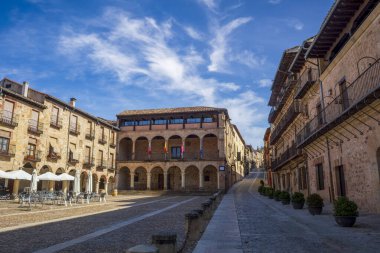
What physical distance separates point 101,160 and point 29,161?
12099mm

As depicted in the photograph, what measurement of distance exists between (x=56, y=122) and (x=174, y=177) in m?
18.7

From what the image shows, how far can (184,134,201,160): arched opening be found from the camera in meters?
42.5

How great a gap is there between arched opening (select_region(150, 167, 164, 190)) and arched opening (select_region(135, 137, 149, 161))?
2499mm

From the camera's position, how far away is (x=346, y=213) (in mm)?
8430

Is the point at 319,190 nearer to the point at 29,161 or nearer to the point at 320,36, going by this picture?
the point at 320,36

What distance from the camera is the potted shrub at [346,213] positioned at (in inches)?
330

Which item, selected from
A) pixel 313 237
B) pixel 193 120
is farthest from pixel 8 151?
pixel 313 237

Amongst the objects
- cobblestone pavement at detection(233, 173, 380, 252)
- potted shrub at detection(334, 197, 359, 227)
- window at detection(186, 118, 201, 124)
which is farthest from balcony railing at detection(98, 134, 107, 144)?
potted shrub at detection(334, 197, 359, 227)

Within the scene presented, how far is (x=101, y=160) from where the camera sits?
37.5 meters

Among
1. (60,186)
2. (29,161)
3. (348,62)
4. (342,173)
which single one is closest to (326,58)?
(348,62)

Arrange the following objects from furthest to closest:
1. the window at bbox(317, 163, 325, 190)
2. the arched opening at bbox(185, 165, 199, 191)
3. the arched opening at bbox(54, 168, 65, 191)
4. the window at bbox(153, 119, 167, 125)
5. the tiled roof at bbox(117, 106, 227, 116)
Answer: the window at bbox(153, 119, 167, 125) → the arched opening at bbox(185, 165, 199, 191) → the tiled roof at bbox(117, 106, 227, 116) → the arched opening at bbox(54, 168, 65, 191) → the window at bbox(317, 163, 325, 190)

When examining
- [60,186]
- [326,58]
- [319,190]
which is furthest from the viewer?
[60,186]

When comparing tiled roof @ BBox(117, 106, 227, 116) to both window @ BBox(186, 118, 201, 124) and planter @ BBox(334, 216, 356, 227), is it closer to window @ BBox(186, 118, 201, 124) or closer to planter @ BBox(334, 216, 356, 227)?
window @ BBox(186, 118, 201, 124)

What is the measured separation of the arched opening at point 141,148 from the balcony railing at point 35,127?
17.9m
